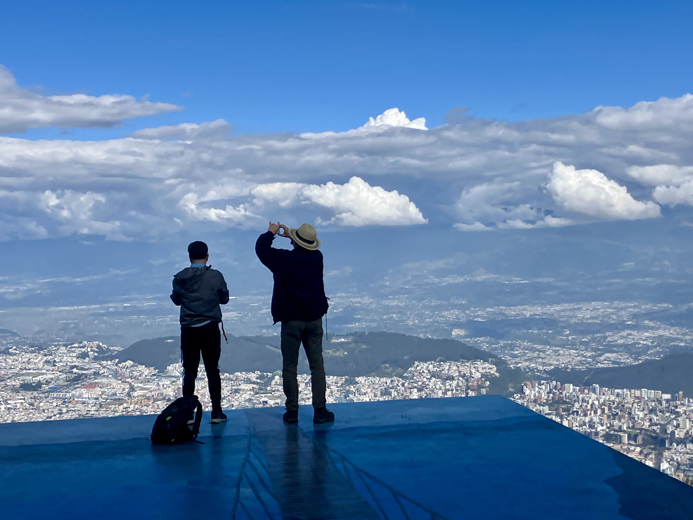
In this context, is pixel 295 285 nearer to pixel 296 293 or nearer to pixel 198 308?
pixel 296 293

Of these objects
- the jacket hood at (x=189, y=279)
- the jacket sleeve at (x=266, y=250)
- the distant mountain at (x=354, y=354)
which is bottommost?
the distant mountain at (x=354, y=354)

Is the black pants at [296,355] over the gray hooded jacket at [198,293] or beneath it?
beneath

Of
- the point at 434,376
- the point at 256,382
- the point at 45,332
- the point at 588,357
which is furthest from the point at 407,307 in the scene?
the point at 256,382

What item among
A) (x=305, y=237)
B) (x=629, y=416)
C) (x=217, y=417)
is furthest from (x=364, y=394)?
(x=305, y=237)

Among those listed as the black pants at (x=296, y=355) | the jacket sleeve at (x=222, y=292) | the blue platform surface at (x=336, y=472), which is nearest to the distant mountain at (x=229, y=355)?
the black pants at (x=296, y=355)

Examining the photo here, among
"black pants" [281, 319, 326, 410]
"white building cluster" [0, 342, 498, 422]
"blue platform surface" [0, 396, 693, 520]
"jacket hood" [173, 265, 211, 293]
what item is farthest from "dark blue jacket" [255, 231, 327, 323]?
"white building cluster" [0, 342, 498, 422]

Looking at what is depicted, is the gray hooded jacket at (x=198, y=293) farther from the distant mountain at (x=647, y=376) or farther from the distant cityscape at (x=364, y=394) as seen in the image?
the distant mountain at (x=647, y=376)

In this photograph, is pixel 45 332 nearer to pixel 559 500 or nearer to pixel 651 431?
pixel 651 431
